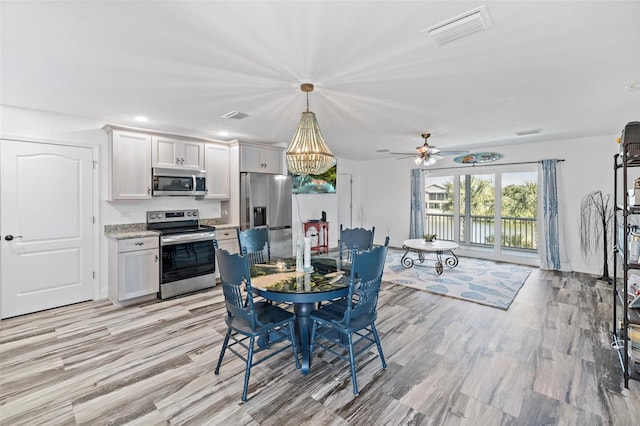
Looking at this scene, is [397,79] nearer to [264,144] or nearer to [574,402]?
[574,402]

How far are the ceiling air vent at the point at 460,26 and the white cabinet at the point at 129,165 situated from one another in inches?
157

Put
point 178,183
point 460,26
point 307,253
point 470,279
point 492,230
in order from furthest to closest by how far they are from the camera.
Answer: point 492,230 → point 470,279 → point 178,183 → point 307,253 → point 460,26

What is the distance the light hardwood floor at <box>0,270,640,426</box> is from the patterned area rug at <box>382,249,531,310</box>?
22.0 inches

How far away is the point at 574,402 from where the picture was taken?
2.10 metres

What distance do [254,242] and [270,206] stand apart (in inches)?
81.5

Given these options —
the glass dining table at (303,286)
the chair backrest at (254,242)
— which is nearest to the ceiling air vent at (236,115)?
the chair backrest at (254,242)

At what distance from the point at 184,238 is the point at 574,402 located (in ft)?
14.8

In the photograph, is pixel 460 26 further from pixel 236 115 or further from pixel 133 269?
pixel 133 269

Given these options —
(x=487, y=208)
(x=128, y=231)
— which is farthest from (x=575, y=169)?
Answer: (x=128, y=231)

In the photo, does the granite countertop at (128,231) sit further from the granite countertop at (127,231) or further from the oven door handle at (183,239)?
the oven door handle at (183,239)

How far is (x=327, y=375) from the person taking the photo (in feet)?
8.05

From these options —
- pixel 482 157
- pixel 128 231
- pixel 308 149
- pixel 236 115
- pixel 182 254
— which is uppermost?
pixel 236 115

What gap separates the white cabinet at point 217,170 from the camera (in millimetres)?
5003

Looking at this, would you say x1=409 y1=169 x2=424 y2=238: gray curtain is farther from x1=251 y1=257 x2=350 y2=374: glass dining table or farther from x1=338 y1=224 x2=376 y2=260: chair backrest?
x1=251 y1=257 x2=350 y2=374: glass dining table
